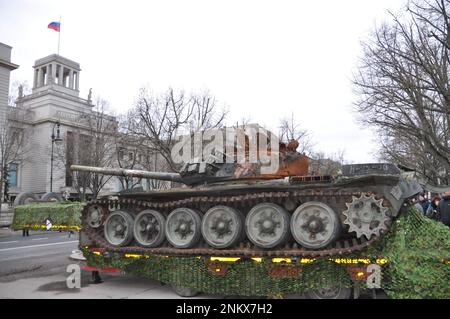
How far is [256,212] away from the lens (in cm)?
746

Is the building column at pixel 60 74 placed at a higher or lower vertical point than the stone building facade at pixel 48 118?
higher

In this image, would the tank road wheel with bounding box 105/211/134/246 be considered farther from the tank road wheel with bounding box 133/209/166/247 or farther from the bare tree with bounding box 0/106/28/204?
the bare tree with bounding box 0/106/28/204

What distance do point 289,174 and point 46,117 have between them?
4410 centimetres

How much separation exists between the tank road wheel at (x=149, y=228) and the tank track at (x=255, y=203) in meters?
0.13

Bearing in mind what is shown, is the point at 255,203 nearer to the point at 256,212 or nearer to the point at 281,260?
the point at 256,212

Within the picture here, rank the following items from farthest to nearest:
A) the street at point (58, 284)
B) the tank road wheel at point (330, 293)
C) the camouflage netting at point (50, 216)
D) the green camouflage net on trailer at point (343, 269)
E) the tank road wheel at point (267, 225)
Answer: the camouflage netting at point (50, 216) < the street at point (58, 284) < the tank road wheel at point (267, 225) < the tank road wheel at point (330, 293) < the green camouflage net on trailer at point (343, 269)

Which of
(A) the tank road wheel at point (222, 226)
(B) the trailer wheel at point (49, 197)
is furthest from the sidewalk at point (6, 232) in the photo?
(A) the tank road wheel at point (222, 226)

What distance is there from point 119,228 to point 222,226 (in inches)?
103

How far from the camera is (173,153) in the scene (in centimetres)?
2520

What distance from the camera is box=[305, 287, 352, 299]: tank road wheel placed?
22.7ft

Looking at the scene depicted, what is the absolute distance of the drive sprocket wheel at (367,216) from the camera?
256 inches

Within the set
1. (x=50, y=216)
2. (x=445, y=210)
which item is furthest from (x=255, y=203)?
(x=50, y=216)

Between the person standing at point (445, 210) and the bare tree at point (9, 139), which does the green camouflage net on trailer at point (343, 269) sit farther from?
the bare tree at point (9, 139)
